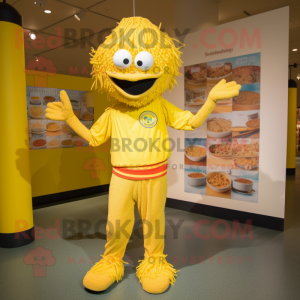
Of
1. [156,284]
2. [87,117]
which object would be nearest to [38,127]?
[87,117]

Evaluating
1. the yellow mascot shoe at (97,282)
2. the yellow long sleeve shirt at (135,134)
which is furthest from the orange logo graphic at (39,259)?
the yellow long sleeve shirt at (135,134)

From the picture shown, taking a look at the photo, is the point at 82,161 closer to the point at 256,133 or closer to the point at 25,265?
the point at 25,265

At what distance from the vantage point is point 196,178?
138 inches

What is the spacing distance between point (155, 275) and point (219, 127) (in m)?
1.96

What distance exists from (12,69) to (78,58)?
467 centimetres

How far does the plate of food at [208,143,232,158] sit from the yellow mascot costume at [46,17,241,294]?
1.40 meters

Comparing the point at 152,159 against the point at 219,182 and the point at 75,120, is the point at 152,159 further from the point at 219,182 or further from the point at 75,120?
the point at 219,182

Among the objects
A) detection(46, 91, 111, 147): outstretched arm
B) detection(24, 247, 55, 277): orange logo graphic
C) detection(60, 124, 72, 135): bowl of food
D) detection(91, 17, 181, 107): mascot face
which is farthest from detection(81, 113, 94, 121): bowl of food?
detection(91, 17, 181, 107): mascot face

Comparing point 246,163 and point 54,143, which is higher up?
point 54,143

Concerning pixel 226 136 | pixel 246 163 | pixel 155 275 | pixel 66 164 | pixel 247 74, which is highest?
pixel 247 74

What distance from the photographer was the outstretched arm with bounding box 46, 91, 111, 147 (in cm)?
181

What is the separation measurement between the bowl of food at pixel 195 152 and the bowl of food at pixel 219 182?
250mm

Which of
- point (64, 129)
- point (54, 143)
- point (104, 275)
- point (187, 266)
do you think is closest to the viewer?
point (104, 275)

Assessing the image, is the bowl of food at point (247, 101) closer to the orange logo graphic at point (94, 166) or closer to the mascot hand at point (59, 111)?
the mascot hand at point (59, 111)
